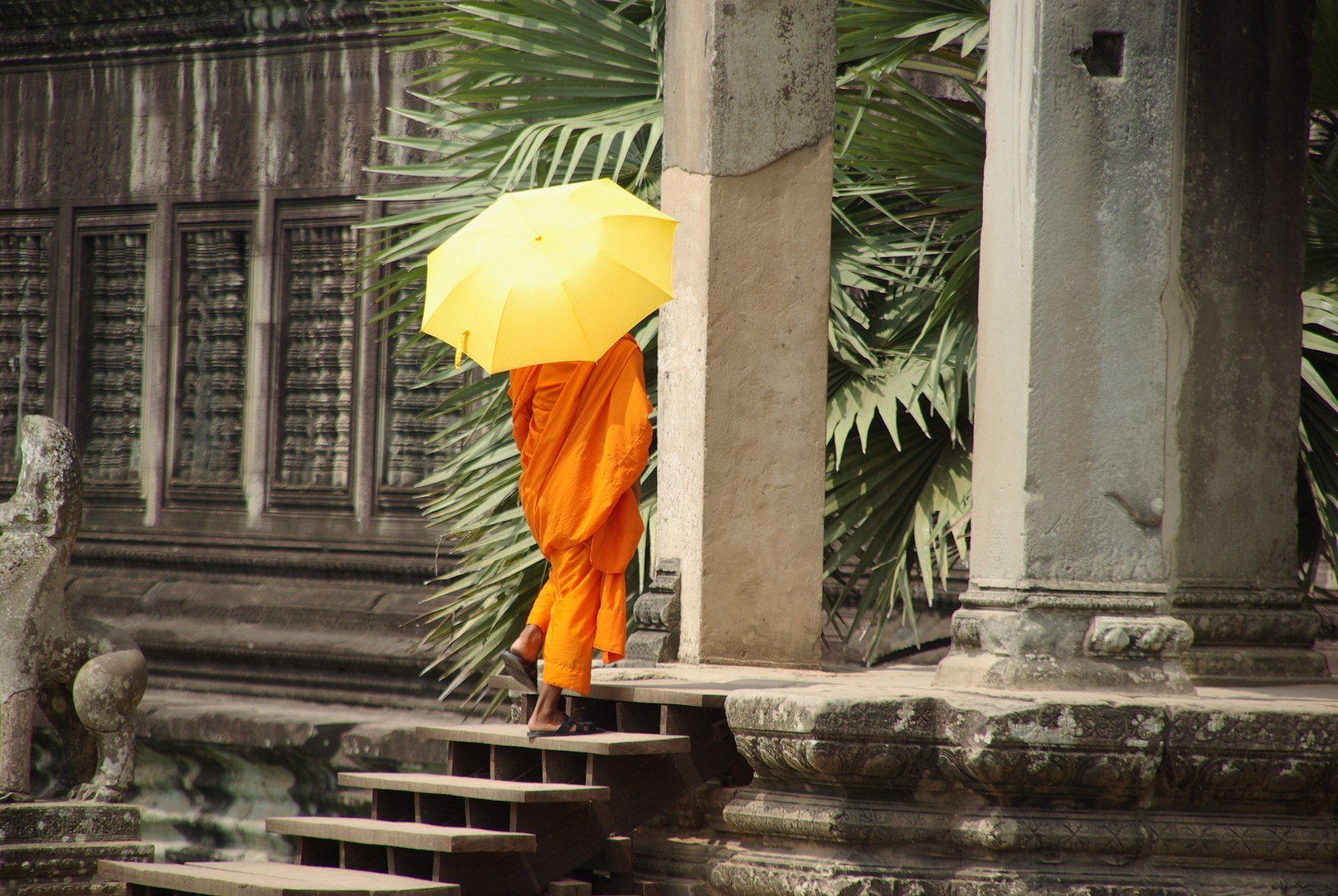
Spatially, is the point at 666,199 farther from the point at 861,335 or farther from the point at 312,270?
the point at 312,270

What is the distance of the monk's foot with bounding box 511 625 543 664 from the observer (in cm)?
503

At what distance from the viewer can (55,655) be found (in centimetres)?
638

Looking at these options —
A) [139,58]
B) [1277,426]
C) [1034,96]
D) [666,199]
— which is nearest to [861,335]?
[666,199]

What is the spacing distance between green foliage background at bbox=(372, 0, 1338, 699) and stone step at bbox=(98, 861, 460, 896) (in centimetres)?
245

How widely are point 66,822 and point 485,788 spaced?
2.15 m

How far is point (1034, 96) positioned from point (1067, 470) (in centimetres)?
98

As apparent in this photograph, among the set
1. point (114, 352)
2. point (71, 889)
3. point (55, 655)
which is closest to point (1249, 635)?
point (71, 889)

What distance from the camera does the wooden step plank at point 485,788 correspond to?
15.5 feet

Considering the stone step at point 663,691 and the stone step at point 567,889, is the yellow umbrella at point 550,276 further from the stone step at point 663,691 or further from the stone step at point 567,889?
the stone step at point 567,889

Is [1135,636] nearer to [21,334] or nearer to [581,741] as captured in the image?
[581,741]

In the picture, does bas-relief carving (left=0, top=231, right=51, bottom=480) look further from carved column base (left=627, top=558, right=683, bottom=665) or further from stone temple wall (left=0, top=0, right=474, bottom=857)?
carved column base (left=627, top=558, right=683, bottom=665)

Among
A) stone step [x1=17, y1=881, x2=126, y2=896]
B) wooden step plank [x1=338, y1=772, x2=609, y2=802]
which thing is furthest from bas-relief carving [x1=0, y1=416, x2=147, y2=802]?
wooden step plank [x1=338, y1=772, x2=609, y2=802]

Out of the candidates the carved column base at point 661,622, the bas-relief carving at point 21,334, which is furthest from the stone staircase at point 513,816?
the bas-relief carving at point 21,334

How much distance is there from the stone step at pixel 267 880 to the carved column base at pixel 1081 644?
154cm
